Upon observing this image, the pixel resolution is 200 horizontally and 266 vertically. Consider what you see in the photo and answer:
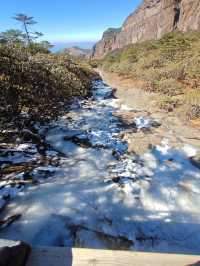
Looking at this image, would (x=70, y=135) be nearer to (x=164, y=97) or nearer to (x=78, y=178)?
(x=78, y=178)

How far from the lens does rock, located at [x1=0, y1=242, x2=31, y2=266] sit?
4.24 feet

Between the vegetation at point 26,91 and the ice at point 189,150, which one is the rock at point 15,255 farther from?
the ice at point 189,150

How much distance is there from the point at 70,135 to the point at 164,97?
14.3ft

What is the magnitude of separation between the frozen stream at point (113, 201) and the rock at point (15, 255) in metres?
1.10

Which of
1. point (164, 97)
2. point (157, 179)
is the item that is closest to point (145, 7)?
point (164, 97)

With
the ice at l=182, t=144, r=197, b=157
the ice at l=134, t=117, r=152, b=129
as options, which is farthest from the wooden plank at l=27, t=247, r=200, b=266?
the ice at l=134, t=117, r=152, b=129

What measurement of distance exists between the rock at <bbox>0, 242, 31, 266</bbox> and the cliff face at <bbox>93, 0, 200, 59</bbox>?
172 feet

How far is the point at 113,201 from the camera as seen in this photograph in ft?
10.2

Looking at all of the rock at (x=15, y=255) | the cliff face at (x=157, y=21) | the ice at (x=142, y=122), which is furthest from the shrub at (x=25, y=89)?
the cliff face at (x=157, y=21)

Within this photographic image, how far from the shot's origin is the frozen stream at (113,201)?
100 inches

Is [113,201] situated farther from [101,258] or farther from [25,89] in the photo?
[25,89]

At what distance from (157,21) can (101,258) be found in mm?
74602

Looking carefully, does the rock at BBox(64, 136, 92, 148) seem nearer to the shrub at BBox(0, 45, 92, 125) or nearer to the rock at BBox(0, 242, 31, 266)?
the shrub at BBox(0, 45, 92, 125)

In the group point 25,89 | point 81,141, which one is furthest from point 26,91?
point 81,141
